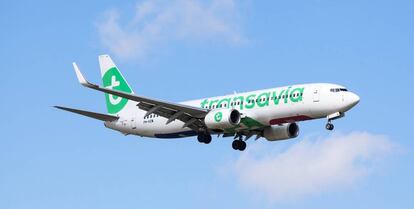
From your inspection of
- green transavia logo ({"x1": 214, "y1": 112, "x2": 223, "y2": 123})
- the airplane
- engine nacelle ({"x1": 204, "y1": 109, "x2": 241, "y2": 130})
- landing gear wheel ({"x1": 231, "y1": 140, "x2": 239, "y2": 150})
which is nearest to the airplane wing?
the airplane

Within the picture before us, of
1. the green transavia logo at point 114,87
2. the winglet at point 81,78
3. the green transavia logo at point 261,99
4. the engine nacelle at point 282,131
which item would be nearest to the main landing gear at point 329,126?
the green transavia logo at point 261,99

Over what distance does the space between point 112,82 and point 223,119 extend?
49.2 ft

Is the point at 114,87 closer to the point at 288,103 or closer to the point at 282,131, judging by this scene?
the point at 282,131

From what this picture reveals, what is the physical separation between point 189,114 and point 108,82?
12543 mm

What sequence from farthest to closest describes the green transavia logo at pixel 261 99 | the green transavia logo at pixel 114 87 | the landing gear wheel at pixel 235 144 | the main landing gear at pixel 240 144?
the green transavia logo at pixel 114 87 → the landing gear wheel at pixel 235 144 → the main landing gear at pixel 240 144 → the green transavia logo at pixel 261 99

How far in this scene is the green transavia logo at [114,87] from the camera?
236 ft

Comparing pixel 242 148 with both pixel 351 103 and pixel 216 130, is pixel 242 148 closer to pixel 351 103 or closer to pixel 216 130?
pixel 216 130

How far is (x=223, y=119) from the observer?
202 ft

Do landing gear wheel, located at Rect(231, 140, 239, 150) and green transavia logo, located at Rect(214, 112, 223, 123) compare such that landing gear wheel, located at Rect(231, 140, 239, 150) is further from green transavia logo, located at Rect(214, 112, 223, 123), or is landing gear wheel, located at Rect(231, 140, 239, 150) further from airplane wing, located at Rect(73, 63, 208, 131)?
green transavia logo, located at Rect(214, 112, 223, 123)

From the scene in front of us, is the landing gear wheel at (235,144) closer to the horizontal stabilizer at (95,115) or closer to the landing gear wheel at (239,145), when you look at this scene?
the landing gear wheel at (239,145)

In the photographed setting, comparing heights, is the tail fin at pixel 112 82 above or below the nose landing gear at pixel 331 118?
above

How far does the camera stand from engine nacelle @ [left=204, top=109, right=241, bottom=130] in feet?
202

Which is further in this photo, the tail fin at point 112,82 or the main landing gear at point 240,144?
the tail fin at point 112,82

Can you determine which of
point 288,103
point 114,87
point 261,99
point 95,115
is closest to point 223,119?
point 261,99
